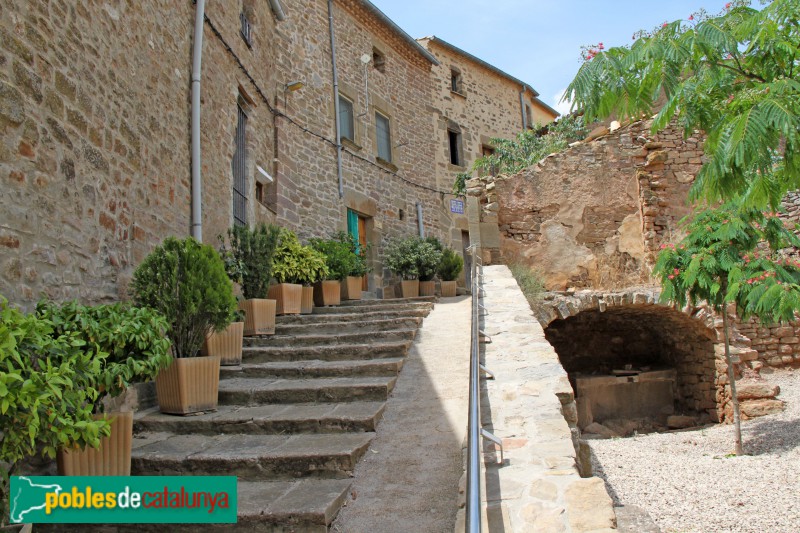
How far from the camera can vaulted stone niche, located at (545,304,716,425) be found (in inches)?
367

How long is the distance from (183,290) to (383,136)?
9.28 metres

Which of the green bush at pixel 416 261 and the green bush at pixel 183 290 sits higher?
the green bush at pixel 416 261

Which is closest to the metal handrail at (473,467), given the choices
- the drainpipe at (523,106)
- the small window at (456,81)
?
the small window at (456,81)

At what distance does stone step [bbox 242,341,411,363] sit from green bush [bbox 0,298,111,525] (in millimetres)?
2589

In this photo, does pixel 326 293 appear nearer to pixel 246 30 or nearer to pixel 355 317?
pixel 355 317

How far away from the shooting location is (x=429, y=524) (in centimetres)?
241

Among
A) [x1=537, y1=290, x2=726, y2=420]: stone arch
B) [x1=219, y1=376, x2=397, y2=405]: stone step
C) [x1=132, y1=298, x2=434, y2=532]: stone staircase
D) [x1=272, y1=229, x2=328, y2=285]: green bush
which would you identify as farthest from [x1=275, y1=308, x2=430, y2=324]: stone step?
[x1=537, y1=290, x2=726, y2=420]: stone arch

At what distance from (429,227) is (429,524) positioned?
37.5ft

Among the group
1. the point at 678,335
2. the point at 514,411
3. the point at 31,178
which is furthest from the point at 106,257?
the point at 678,335

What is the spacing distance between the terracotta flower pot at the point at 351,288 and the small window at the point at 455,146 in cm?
692

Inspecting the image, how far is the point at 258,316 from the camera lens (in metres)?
5.96

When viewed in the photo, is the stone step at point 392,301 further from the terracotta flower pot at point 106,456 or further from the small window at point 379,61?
the small window at point 379,61

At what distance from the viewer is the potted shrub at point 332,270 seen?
8.22 metres

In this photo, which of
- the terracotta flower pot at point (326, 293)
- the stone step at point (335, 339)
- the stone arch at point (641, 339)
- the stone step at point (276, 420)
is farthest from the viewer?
the stone arch at point (641, 339)
